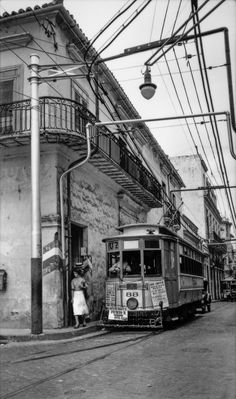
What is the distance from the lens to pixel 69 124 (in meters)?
14.8

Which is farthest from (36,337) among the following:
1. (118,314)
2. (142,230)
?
(142,230)

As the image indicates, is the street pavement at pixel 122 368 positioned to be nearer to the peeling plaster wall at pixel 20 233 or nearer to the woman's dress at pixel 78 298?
the woman's dress at pixel 78 298

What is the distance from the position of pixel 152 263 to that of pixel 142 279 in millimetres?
609

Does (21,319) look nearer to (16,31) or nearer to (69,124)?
(69,124)

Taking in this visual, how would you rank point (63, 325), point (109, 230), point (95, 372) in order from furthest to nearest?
point (109, 230) < point (63, 325) < point (95, 372)

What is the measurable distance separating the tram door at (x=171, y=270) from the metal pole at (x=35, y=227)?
13.9ft

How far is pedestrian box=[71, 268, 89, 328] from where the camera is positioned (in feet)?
44.9

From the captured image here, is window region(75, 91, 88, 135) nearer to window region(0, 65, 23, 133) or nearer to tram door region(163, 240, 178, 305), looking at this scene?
window region(0, 65, 23, 133)

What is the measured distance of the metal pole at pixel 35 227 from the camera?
1184 centimetres

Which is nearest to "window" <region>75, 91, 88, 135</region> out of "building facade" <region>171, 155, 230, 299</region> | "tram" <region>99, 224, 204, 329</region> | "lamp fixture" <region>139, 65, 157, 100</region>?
"tram" <region>99, 224, 204, 329</region>

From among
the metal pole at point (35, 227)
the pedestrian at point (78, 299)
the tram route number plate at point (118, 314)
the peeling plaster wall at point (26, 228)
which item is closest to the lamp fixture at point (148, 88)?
the metal pole at point (35, 227)

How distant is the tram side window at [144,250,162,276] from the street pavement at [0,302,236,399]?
3.11 m

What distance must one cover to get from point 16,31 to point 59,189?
5304 millimetres

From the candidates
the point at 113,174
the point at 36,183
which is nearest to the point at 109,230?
the point at 113,174
